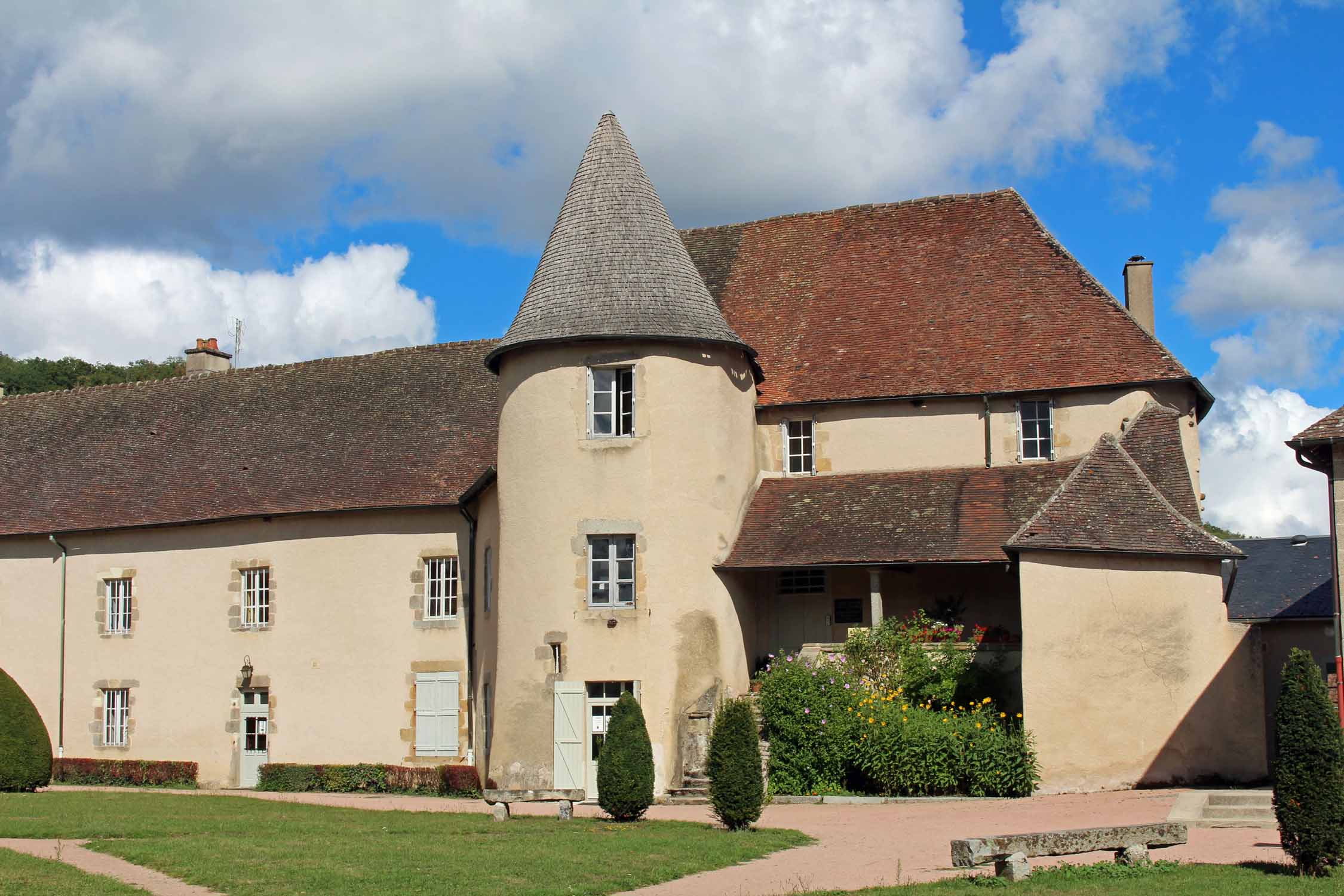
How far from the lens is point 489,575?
25.2 meters

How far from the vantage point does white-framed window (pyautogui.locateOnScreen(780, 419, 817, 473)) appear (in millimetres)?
25938

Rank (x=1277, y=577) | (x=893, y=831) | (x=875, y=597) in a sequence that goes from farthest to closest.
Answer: (x=1277, y=577)
(x=875, y=597)
(x=893, y=831)

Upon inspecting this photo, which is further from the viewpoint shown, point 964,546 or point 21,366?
point 21,366

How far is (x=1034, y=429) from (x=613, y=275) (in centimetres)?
743

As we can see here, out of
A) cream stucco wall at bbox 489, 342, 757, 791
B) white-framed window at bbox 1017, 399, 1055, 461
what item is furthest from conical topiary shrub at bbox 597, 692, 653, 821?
white-framed window at bbox 1017, 399, 1055, 461

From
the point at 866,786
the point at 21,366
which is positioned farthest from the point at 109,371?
the point at 866,786

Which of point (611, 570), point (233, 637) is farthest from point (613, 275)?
point (233, 637)

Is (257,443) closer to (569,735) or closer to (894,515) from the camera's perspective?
(569,735)

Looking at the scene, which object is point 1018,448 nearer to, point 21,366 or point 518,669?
point 518,669

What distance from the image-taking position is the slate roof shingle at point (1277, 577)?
3253 centimetres

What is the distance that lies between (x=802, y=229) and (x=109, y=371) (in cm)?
4641

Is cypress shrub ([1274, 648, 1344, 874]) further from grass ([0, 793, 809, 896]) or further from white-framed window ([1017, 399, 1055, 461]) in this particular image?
white-framed window ([1017, 399, 1055, 461])

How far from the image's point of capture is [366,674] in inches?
1036

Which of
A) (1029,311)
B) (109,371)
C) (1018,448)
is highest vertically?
(109,371)
